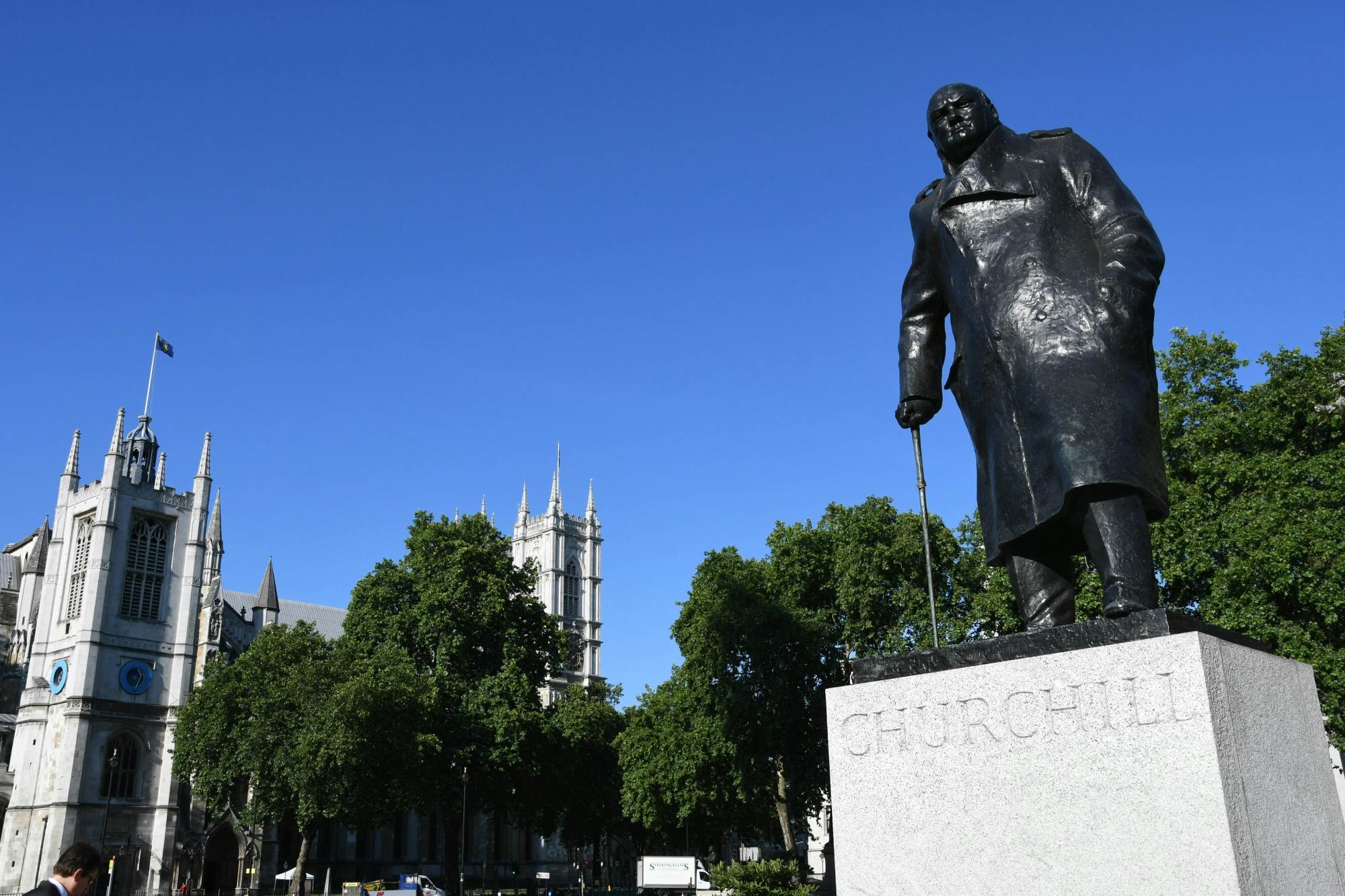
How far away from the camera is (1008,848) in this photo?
4.56m

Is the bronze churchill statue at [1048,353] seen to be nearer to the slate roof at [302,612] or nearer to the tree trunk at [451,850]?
the tree trunk at [451,850]

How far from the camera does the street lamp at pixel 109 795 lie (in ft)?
164

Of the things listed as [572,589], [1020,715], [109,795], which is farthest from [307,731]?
[572,589]

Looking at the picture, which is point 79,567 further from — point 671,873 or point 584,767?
point 671,873

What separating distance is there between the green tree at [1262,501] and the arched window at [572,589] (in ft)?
258

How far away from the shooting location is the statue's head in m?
5.99

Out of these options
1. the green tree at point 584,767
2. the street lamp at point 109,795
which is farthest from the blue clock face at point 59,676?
the green tree at point 584,767

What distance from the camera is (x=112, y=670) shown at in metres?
55.7

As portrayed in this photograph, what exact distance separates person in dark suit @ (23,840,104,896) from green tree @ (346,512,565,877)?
33389 millimetres

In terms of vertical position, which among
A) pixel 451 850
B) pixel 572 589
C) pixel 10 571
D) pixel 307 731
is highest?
pixel 572 589

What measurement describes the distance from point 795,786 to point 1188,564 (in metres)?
13.6

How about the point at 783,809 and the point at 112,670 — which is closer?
the point at 783,809

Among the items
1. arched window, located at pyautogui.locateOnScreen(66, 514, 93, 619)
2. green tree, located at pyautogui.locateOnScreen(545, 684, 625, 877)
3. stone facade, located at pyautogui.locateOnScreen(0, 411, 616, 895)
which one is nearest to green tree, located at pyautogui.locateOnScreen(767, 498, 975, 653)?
green tree, located at pyautogui.locateOnScreen(545, 684, 625, 877)

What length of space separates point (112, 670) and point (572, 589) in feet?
164
